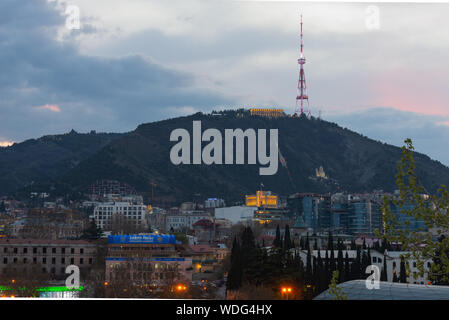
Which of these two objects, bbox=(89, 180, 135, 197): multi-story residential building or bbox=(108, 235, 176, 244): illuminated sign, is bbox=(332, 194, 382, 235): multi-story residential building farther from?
bbox=(108, 235, 176, 244): illuminated sign

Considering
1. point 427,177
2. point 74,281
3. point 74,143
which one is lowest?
point 74,281

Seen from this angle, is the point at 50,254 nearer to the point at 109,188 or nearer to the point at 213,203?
the point at 109,188

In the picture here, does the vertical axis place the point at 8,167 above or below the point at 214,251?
above

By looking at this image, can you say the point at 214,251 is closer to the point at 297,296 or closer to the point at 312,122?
the point at 297,296

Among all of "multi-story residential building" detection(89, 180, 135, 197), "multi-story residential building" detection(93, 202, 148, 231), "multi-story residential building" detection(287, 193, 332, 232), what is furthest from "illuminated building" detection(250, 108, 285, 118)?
"multi-story residential building" detection(93, 202, 148, 231)

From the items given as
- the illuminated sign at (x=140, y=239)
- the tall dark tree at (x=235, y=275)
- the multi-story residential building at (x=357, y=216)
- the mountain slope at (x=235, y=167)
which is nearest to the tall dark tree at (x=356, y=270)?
the tall dark tree at (x=235, y=275)

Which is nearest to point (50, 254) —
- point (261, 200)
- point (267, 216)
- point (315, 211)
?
point (267, 216)

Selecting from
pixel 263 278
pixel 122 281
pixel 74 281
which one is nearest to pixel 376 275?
pixel 263 278
